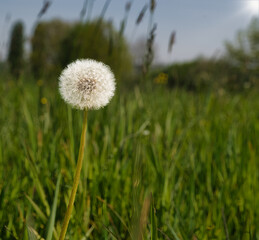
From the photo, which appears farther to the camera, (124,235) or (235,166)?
(235,166)

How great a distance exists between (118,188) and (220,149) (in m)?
0.76

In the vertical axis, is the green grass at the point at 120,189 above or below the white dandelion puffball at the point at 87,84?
below

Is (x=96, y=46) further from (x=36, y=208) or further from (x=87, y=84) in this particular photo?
(x=87, y=84)

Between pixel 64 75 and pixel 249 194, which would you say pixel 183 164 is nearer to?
pixel 249 194

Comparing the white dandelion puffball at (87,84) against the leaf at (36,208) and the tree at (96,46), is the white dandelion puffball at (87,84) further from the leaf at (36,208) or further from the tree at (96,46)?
the tree at (96,46)

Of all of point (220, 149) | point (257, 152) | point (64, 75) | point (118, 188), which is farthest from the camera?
point (257, 152)

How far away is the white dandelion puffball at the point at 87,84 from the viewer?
2.04 ft

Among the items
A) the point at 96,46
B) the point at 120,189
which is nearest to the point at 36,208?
the point at 120,189

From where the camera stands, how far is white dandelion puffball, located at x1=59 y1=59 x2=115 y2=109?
24.5 inches

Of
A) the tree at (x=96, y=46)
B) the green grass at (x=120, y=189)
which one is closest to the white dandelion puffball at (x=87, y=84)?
the green grass at (x=120, y=189)

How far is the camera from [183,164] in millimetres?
1508

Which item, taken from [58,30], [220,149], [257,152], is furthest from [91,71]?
[58,30]

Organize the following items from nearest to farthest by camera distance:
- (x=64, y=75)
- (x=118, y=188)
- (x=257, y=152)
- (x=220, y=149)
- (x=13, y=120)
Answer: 1. (x=64, y=75)
2. (x=118, y=188)
3. (x=220, y=149)
4. (x=257, y=152)
5. (x=13, y=120)

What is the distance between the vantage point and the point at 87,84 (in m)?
0.65
